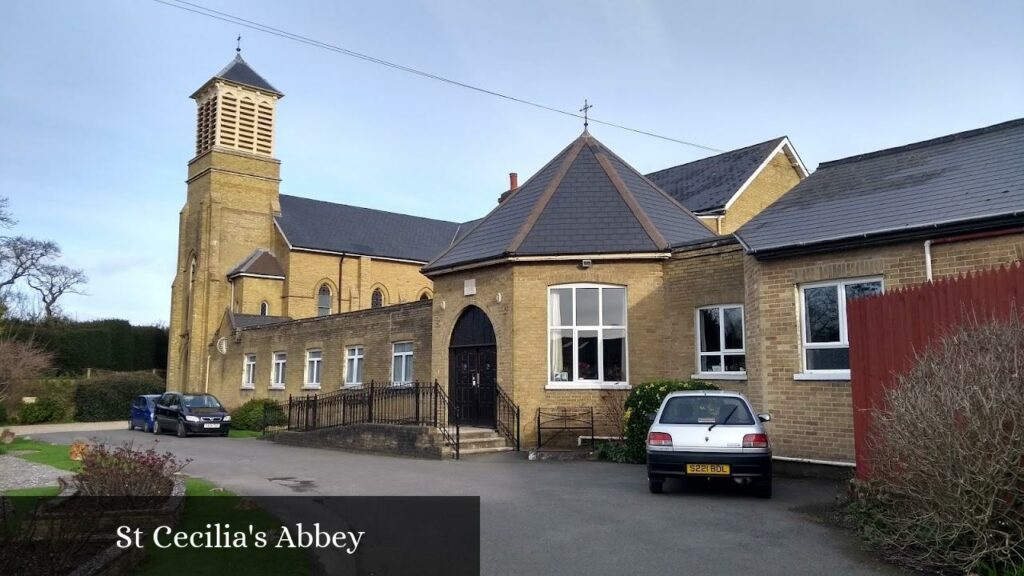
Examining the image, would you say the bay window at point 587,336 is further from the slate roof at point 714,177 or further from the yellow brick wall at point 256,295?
the yellow brick wall at point 256,295

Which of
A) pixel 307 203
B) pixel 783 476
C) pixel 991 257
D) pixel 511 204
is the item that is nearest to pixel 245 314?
pixel 307 203

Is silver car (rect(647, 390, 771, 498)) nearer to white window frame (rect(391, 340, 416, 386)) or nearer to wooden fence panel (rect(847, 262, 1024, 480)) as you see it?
wooden fence panel (rect(847, 262, 1024, 480))

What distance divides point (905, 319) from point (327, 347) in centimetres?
2208

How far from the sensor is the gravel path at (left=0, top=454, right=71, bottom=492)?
42.3 feet

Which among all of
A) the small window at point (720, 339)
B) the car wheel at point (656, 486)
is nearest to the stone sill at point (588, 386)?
the small window at point (720, 339)

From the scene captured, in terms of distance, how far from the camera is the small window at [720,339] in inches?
623

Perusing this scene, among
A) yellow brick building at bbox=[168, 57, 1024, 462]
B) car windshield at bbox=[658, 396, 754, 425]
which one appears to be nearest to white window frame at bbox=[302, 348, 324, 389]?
yellow brick building at bbox=[168, 57, 1024, 462]

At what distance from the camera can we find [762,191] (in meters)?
30.4

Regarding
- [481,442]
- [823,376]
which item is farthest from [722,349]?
[481,442]

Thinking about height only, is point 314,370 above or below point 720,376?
above

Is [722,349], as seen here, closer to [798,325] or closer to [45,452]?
[798,325]

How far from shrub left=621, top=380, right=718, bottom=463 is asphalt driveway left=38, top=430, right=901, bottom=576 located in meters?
0.49

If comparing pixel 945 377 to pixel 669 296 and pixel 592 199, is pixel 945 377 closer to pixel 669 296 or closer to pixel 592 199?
pixel 669 296

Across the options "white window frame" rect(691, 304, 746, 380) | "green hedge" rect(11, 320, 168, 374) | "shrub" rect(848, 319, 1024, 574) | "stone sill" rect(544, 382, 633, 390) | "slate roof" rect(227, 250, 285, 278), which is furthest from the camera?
"green hedge" rect(11, 320, 168, 374)
